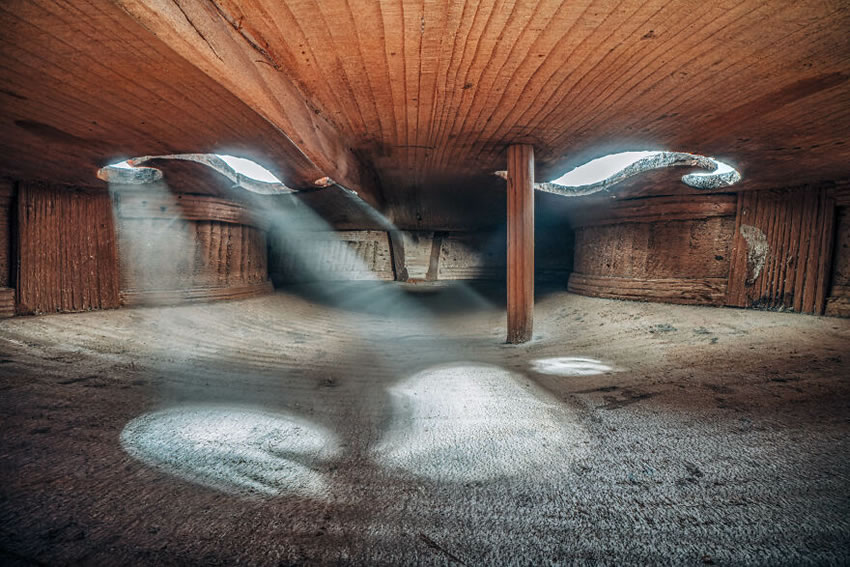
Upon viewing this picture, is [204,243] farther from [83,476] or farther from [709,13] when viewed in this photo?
[709,13]

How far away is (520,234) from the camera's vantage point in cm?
410

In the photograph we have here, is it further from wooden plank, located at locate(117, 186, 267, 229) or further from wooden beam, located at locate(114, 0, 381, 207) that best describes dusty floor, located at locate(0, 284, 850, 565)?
wooden plank, located at locate(117, 186, 267, 229)

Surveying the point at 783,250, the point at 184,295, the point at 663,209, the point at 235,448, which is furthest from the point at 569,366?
the point at 184,295

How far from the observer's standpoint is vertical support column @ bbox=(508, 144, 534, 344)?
13.4 feet

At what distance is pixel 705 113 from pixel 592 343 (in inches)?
101

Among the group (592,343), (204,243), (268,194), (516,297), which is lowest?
(592,343)

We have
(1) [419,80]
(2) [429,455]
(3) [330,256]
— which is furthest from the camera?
(3) [330,256]

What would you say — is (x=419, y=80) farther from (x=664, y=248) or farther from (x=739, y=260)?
(x=739, y=260)

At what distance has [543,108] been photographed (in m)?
3.11

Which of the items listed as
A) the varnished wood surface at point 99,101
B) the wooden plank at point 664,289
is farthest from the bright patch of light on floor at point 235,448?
the wooden plank at point 664,289

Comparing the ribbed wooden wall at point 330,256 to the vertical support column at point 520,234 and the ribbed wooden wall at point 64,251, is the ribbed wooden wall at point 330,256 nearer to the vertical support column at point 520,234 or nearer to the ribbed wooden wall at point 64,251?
the ribbed wooden wall at point 64,251

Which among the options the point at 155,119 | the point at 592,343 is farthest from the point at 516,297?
the point at 155,119

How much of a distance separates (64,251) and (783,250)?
10464 mm

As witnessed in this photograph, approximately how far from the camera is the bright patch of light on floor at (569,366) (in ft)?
9.99
